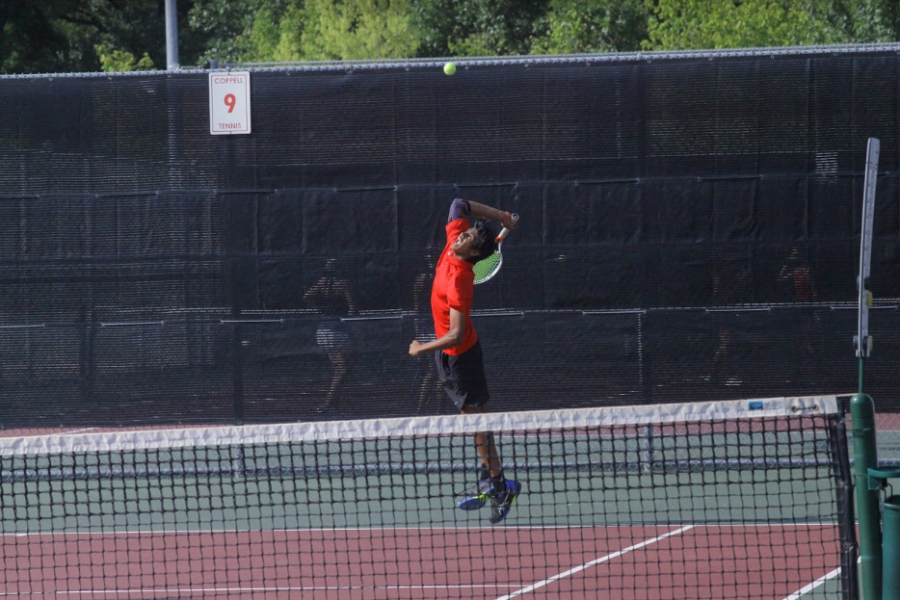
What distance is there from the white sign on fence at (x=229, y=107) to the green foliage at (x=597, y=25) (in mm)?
13061

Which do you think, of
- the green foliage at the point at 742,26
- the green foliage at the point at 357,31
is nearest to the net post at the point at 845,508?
the green foliage at the point at 742,26

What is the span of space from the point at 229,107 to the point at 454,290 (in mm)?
2430

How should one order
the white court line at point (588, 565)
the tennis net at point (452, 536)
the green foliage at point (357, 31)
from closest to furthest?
the tennis net at point (452, 536) < the white court line at point (588, 565) < the green foliage at point (357, 31)

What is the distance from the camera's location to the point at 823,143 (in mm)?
7047

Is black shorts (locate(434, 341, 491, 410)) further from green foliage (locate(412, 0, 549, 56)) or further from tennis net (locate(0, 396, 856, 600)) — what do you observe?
green foliage (locate(412, 0, 549, 56))

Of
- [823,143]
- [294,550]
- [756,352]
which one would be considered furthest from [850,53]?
[294,550]

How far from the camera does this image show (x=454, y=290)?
5.69 m

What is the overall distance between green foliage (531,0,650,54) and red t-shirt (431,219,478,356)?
14371 mm

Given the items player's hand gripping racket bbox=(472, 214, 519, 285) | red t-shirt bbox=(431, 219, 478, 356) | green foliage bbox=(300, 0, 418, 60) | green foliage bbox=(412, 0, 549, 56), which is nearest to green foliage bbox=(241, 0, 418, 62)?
green foliage bbox=(300, 0, 418, 60)

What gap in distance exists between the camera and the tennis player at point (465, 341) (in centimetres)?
562

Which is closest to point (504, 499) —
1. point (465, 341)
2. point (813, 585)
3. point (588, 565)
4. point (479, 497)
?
point (479, 497)

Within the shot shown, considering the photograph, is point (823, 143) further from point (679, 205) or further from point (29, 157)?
point (29, 157)

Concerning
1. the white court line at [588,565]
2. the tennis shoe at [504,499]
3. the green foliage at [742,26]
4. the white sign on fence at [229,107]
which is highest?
the green foliage at [742,26]

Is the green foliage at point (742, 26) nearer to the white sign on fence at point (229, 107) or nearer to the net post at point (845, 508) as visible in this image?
the white sign on fence at point (229, 107)
